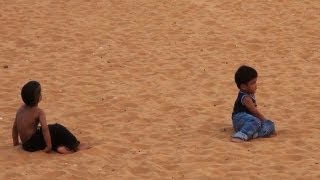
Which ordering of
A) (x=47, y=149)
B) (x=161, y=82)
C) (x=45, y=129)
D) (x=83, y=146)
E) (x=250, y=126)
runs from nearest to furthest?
(x=45, y=129) → (x=47, y=149) → (x=83, y=146) → (x=250, y=126) → (x=161, y=82)

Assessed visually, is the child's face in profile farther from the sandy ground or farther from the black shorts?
the black shorts

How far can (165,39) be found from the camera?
44.7ft

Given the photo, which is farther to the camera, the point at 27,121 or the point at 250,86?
the point at 250,86

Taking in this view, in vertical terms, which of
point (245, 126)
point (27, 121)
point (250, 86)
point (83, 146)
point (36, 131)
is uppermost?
point (250, 86)

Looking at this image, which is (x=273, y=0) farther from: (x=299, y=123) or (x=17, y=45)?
(x=299, y=123)

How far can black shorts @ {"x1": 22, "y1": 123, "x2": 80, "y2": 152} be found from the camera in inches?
275

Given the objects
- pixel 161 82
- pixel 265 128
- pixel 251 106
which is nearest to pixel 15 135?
pixel 251 106

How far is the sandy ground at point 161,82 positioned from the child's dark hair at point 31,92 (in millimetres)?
582

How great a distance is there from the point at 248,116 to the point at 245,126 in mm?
172

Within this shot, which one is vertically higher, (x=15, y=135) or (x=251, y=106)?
(x=251, y=106)

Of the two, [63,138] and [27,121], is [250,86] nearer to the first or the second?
[63,138]

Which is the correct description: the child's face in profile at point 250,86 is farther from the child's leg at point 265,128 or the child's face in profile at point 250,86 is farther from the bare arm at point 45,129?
the bare arm at point 45,129

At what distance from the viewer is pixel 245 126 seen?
24.2 ft

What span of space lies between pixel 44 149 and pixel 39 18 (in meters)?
9.15
